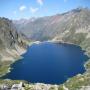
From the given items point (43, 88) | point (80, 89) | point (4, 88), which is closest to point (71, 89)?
point (80, 89)

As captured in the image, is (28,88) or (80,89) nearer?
(28,88)

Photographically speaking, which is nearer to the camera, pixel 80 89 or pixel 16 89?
pixel 16 89

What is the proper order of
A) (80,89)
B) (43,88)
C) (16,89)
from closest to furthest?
(16,89) < (43,88) < (80,89)

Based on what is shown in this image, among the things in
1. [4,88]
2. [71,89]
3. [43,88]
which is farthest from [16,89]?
[71,89]

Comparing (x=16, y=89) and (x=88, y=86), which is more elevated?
(x=88, y=86)

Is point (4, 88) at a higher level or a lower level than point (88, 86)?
lower

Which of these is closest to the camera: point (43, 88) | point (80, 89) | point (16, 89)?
point (16, 89)

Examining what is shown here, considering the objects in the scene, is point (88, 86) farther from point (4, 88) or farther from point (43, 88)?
point (4, 88)

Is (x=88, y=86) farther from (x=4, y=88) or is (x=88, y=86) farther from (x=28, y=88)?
(x=4, y=88)
